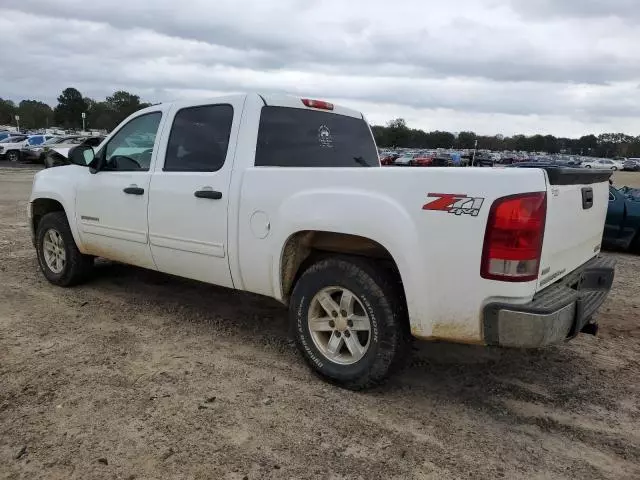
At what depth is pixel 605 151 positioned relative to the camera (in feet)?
382

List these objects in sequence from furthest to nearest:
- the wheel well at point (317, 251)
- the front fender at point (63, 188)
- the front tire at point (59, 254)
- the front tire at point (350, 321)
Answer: the front tire at point (59, 254)
the front fender at point (63, 188)
the wheel well at point (317, 251)
the front tire at point (350, 321)

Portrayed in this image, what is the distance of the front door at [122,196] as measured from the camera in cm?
477

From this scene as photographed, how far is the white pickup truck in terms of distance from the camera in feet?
9.55

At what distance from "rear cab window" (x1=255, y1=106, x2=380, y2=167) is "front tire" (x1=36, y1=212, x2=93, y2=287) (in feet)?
8.93

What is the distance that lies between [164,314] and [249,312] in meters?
0.78

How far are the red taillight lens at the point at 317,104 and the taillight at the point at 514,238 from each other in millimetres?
2192

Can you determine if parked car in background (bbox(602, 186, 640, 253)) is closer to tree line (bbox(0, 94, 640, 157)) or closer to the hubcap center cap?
the hubcap center cap

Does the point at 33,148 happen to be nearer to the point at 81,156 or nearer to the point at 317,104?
the point at 81,156

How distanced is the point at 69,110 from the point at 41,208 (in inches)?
4706

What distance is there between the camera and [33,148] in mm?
30922

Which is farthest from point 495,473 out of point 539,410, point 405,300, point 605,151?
point 605,151

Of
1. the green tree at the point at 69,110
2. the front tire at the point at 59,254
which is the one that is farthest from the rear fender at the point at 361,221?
the green tree at the point at 69,110

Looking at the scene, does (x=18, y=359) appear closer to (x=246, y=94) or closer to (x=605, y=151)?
(x=246, y=94)

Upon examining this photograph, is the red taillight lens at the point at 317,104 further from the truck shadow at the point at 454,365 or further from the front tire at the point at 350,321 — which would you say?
the truck shadow at the point at 454,365
